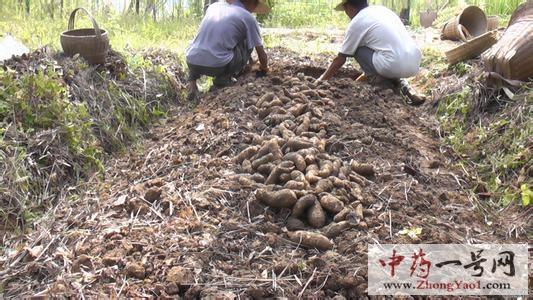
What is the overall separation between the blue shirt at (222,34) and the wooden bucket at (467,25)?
302 cm

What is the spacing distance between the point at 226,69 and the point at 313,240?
3038 millimetres

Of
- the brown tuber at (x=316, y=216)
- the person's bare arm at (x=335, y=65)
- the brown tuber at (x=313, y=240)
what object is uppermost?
the person's bare arm at (x=335, y=65)

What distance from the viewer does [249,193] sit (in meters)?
2.82

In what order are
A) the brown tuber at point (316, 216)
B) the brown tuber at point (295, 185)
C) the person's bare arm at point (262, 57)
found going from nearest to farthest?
the brown tuber at point (316, 216) → the brown tuber at point (295, 185) → the person's bare arm at point (262, 57)

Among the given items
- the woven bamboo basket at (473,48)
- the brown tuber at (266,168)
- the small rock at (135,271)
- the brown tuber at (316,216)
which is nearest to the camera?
the small rock at (135,271)

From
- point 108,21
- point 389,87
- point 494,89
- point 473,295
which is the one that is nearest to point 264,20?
point 108,21

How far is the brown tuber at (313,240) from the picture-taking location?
241 cm

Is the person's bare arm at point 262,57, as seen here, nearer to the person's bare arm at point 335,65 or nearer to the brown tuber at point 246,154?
the person's bare arm at point 335,65

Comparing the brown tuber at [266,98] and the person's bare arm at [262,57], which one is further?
the person's bare arm at [262,57]

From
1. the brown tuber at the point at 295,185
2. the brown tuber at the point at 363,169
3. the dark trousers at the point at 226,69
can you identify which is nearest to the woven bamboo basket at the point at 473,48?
the dark trousers at the point at 226,69

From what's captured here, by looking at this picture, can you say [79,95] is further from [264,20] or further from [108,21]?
[264,20]

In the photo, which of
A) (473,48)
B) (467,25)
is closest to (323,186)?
(473,48)

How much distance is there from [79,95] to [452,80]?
3370 mm

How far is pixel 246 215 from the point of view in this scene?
267 cm
